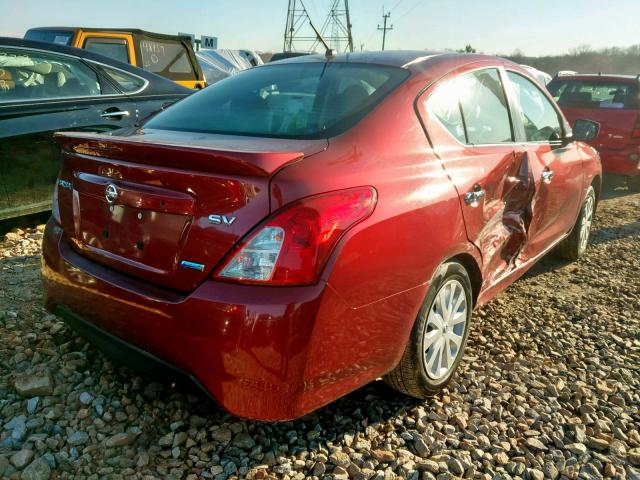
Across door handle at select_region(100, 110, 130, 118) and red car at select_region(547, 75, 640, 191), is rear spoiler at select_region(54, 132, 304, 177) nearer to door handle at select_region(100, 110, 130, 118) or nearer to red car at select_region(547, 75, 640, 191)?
door handle at select_region(100, 110, 130, 118)

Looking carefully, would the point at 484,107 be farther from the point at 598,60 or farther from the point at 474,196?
the point at 598,60

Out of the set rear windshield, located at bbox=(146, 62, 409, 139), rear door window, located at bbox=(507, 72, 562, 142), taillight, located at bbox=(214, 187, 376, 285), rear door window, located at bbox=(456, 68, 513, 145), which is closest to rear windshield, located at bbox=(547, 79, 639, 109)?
rear door window, located at bbox=(507, 72, 562, 142)

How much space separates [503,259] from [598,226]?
136 inches

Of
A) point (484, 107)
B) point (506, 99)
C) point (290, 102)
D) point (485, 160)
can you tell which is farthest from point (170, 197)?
point (506, 99)

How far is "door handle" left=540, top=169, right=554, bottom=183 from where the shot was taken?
3.21 metres

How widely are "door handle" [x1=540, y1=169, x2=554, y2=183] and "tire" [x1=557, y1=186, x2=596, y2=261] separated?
115 centimetres

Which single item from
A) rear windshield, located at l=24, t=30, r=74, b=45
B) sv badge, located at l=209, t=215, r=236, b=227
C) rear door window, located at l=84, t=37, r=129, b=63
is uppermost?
rear windshield, located at l=24, t=30, r=74, b=45

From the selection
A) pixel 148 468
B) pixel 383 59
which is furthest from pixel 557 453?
pixel 383 59

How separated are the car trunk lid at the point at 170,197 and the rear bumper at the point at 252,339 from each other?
0.10 metres

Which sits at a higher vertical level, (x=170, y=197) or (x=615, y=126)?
(x=170, y=197)

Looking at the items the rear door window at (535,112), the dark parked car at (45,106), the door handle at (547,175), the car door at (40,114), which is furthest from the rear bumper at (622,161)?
the car door at (40,114)

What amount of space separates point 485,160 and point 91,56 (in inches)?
137

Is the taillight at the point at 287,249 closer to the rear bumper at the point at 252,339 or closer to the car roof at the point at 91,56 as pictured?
the rear bumper at the point at 252,339

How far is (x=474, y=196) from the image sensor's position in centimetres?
243
